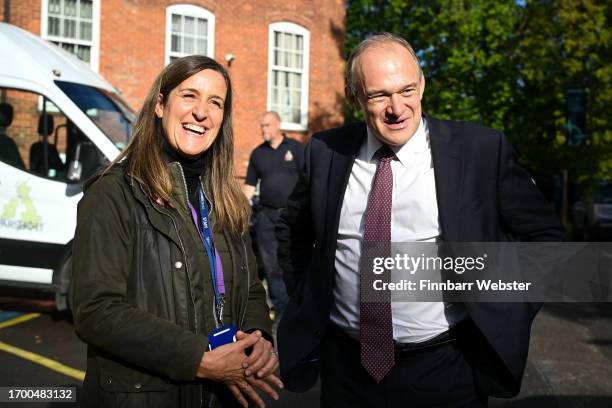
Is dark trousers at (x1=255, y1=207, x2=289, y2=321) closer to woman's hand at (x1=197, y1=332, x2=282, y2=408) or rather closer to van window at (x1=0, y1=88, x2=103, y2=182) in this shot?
van window at (x1=0, y1=88, x2=103, y2=182)

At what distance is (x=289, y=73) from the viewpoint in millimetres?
18859

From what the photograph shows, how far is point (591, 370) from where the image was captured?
16.9 ft

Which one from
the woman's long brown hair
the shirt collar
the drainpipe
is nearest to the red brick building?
the drainpipe

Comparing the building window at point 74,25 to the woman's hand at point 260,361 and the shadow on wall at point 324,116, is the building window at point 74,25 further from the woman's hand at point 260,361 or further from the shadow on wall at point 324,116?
the woman's hand at point 260,361

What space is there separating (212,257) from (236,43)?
16.6 meters

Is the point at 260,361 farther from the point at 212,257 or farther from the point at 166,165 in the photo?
the point at 166,165

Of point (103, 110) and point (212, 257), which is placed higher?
point (103, 110)

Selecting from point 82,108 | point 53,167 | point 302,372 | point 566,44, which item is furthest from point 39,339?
point 566,44

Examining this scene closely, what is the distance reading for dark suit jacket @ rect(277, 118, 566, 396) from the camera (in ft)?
6.84

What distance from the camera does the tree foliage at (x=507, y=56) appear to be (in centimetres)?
1942

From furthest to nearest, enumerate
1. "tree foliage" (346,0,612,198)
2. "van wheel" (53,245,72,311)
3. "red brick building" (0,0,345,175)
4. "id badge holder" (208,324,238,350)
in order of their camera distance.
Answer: "tree foliage" (346,0,612,198) → "red brick building" (0,0,345,175) → "van wheel" (53,245,72,311) → "id badge holder" (208,324,238,350)

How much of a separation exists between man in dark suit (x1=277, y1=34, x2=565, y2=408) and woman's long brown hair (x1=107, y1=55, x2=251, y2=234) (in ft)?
1.19

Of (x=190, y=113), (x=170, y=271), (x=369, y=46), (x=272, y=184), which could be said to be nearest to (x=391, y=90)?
(x=369, y=46)

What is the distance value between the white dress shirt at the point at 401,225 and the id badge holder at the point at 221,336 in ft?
1.60
